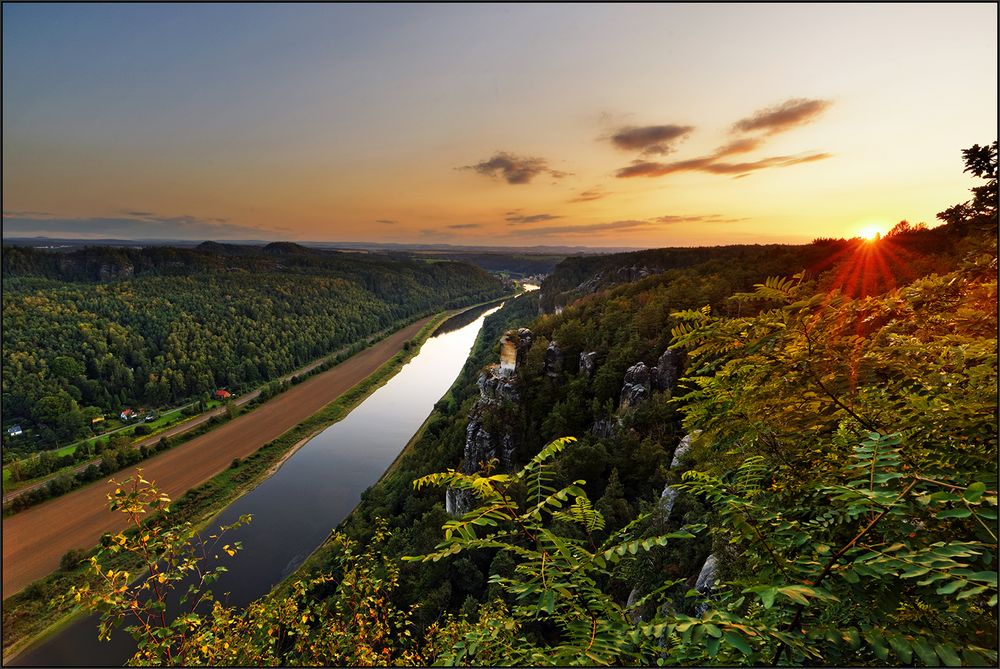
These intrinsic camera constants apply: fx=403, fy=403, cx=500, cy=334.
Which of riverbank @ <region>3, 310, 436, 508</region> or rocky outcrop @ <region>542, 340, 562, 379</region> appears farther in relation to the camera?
riverbank @ <region>3, 310, 436, 508</region>

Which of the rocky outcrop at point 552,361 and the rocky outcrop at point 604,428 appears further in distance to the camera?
the rocky outcrop at point 552,361

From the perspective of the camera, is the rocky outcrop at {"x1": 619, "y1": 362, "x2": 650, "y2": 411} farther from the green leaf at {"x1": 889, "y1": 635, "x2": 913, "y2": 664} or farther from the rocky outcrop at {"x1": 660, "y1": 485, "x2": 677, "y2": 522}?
the green leaf at {"x1": 889, "y1": 635, "x2": 913, "y2": 664}

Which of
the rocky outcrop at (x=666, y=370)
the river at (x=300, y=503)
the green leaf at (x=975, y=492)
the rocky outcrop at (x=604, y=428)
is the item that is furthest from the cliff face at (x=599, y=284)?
the green leaf at (x=975, y=492)

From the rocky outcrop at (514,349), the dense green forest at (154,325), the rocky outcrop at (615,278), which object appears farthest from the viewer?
the rocky outcrop at (615,278)

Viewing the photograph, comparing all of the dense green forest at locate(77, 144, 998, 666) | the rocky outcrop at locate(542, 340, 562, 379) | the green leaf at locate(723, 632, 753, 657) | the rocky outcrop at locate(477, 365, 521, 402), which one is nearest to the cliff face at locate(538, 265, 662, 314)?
the rocky outcrop at locate(542, 340, 562, 379)

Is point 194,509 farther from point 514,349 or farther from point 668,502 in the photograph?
point 668,502

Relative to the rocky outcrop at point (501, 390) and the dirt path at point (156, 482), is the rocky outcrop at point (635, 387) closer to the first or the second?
the rocky outcrop at point (501, 390)

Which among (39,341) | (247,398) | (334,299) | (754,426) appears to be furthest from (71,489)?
(334,299)
